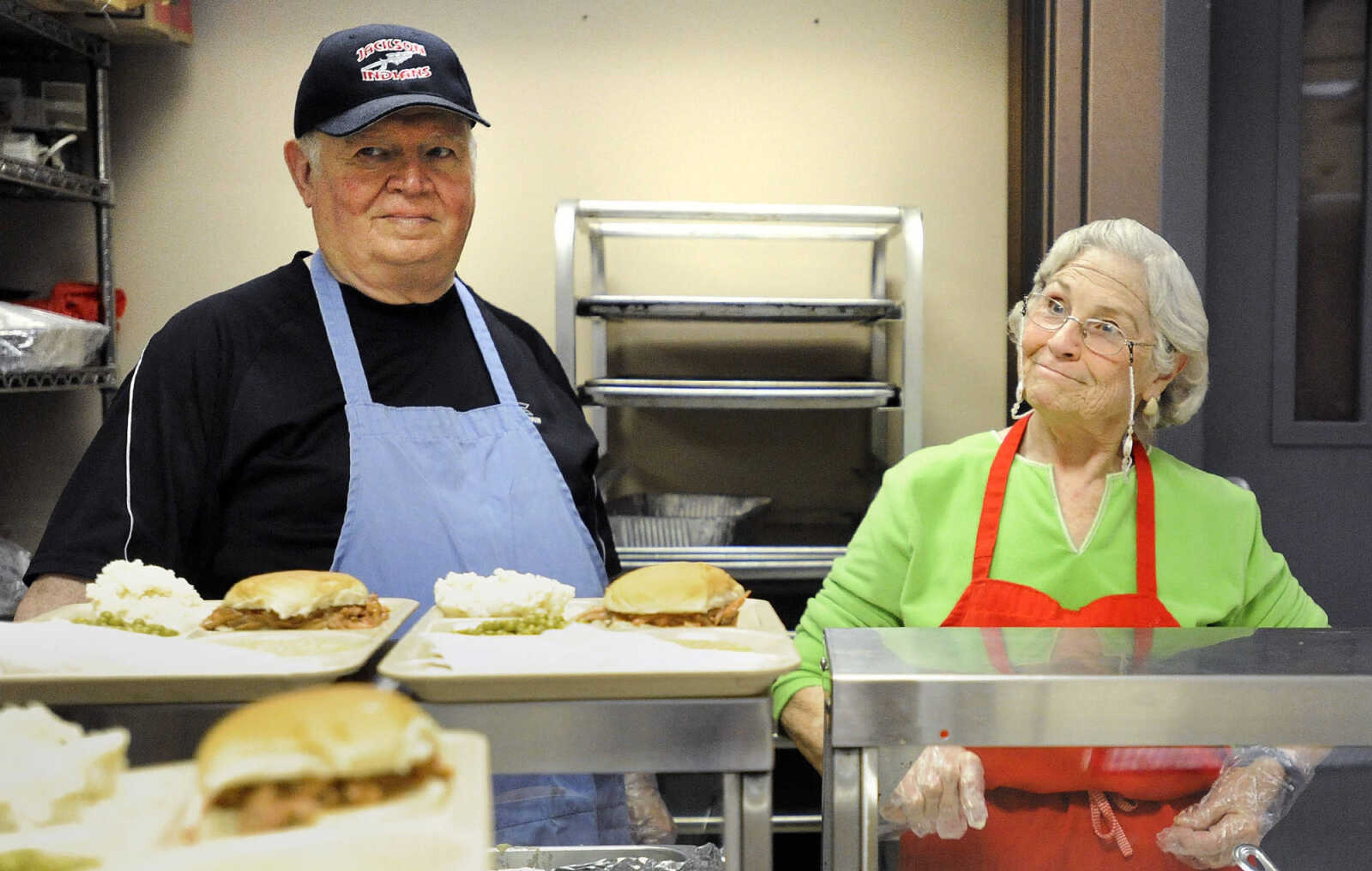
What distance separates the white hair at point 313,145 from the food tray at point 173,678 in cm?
102

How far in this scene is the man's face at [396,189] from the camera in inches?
58.7

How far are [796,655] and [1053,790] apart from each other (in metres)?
0.36

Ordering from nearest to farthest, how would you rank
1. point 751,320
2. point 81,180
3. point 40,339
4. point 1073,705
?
1. point 1073,705
2. point 40,339
3. point 81,180
4. point 751,320

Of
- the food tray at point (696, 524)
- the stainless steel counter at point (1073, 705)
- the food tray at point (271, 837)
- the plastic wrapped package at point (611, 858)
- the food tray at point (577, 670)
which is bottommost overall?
the food tray at point (696, 524)

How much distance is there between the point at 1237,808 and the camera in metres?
0.88

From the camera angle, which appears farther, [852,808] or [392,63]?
[392,63]

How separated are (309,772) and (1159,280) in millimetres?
1545

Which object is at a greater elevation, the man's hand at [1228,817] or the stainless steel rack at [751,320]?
the stainless steel rack at [751,320]

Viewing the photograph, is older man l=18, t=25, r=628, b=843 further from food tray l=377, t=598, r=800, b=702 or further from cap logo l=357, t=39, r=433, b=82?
food tray l=377, t=598, r=800, b=702

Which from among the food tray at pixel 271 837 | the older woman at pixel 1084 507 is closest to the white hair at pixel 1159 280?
the older woman at pixel 1084 507

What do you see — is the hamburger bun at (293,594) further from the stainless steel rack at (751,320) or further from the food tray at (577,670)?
the stainless steel rack at (751,320)

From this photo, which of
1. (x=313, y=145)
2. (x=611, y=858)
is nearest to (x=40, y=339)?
(x=313, y=145)

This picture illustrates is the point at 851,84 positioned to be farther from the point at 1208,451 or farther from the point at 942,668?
the point at 942,668

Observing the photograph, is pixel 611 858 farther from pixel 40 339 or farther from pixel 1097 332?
pixel 40 339
